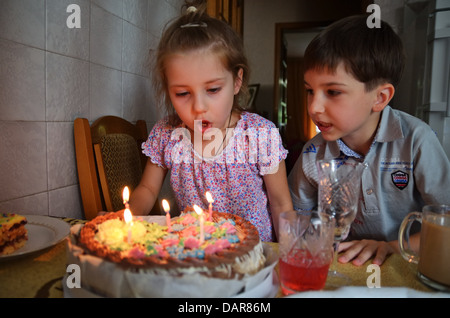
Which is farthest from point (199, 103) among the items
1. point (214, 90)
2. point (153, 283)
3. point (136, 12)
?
point (136, 12)

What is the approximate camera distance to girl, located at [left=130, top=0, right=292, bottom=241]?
3.64 ft

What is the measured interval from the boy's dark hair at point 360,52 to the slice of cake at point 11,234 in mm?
934

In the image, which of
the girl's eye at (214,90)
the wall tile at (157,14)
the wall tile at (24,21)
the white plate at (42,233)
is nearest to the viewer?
the white plate at (42,233)

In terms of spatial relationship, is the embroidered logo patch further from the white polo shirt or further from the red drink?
the red drink

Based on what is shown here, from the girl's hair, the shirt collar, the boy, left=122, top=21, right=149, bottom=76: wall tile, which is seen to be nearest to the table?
the boy

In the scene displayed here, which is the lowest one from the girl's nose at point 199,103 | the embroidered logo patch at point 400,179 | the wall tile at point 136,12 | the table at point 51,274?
the table at point 51,274

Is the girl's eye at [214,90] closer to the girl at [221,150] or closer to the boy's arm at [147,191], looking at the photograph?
the girl at [221,150]

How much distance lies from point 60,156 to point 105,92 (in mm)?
382

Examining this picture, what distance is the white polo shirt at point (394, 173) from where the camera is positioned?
101 centimetres

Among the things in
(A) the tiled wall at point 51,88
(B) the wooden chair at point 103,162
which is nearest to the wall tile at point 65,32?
(A) the tiled wall at point 51,88

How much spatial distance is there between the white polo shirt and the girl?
168 millimetres

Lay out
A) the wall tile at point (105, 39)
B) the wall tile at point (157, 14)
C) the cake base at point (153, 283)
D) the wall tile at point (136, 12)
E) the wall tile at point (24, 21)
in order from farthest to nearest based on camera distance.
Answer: the wall tile at point (157, 14) → the wall tile at point (136, 12) → the wall tile at point (105, 39) → the wall tile at point (24, 21) → the cake base at point (153, 283)

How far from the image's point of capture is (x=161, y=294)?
497 millimetres
